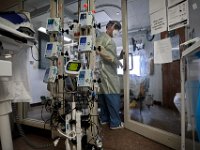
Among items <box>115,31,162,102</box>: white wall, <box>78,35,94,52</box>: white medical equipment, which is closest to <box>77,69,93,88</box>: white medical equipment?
<box>78,35,94,52</box>: white medical equipment

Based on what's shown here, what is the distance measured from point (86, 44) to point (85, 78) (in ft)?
1.06

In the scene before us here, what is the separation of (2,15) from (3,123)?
899 mm

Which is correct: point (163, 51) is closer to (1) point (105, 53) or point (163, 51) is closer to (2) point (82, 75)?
(1) point (105, 53)

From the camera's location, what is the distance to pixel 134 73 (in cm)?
248

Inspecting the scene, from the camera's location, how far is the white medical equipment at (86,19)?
153cm

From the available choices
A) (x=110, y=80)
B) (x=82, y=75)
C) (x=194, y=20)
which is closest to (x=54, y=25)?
(x=82, y=75)

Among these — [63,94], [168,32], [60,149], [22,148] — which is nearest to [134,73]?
[168,32]

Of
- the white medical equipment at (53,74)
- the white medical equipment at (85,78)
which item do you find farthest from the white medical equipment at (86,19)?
the white medical equipment at (53,74)

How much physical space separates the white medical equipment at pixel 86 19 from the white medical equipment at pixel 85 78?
1.44ft

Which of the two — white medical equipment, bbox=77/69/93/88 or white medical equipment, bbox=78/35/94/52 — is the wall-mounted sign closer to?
white medical equipment, bbox=78/35/94/52

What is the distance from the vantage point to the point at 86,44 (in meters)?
1.52

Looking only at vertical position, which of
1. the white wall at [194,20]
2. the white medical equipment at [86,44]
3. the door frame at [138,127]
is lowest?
the door frame at [138,127]

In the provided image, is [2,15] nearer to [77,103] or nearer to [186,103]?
[77,103]

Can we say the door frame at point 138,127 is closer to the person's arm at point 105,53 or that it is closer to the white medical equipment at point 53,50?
the person's arm at point 105,53
